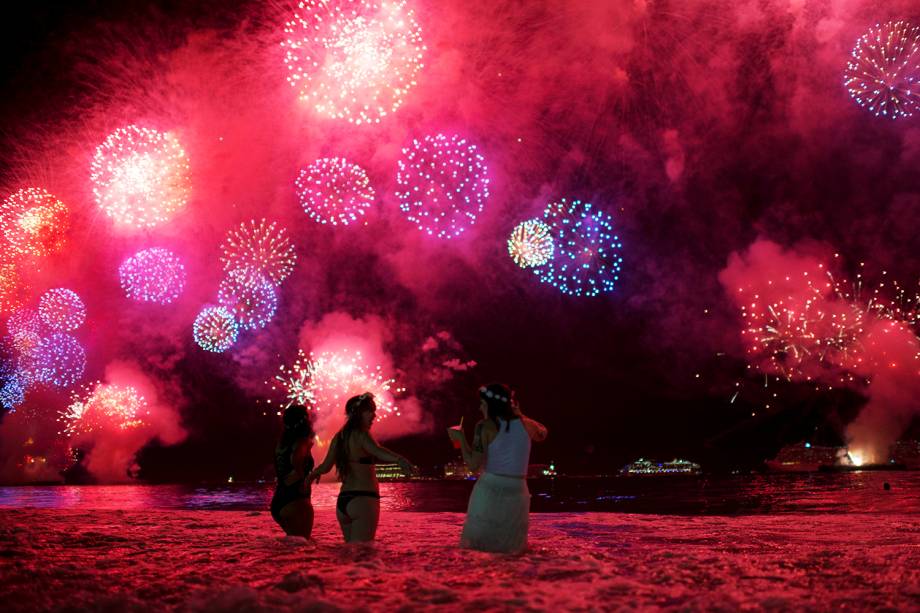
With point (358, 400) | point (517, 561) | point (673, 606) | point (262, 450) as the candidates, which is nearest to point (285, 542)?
point (358, 400)

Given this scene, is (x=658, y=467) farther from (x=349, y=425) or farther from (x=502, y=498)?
(x=502, y=498)

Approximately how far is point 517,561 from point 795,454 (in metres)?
184

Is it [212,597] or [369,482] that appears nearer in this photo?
[212,597]

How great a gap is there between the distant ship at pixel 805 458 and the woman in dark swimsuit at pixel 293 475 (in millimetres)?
164154

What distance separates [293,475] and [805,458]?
179m

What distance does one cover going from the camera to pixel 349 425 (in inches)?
426

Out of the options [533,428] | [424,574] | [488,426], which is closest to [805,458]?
[533,428]

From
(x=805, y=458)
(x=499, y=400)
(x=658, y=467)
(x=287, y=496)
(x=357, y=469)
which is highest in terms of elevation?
(x=499, y=400)

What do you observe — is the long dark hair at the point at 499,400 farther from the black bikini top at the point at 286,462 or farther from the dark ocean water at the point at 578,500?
the dark ocean water at the point at 578,500

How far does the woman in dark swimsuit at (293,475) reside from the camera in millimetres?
11172

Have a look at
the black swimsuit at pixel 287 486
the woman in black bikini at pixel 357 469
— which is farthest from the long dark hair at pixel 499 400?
the black swimsuit at pixel 287 486

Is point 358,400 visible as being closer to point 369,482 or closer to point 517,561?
point 369,482

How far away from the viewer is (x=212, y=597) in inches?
251

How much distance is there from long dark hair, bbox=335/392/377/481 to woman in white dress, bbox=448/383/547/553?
1864mm
